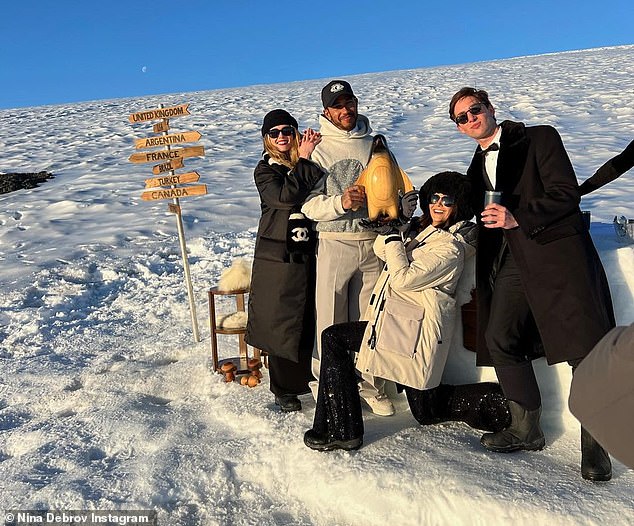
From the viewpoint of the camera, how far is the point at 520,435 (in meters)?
3.14

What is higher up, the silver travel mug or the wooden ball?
the silver travel mug

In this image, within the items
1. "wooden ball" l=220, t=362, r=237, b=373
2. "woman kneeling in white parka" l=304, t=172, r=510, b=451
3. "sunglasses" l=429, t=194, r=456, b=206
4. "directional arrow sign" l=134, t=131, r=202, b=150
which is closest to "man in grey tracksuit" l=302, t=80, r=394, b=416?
"woman kneeling in white parka" l=304, t=172, r=510, b=451

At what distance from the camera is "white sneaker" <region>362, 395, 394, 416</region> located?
3702 millimetres

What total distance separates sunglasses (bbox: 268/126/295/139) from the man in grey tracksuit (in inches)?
8.2

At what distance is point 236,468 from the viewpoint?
128 inches

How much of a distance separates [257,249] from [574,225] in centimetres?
185

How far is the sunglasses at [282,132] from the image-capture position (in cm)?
368

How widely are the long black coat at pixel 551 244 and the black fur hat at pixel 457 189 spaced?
0.26 m

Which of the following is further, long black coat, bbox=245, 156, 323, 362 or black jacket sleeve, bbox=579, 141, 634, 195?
long black coat, bbox=245, 156, 323, 362

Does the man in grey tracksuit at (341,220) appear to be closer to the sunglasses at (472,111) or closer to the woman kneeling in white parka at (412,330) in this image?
the woman kneeling in white parka at (412,330)

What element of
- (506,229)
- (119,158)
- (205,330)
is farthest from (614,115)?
(506,229)

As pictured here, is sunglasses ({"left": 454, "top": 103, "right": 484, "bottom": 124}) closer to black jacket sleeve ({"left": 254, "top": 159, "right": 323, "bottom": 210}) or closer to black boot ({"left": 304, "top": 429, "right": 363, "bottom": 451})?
black jacket sleeve ({"left": 254, "top": 159, "right": 323, "bottom": 210})

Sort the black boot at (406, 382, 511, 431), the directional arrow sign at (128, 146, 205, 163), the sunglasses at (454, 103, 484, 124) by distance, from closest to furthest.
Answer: the sunglasses at (454, 103, 484, 124) → the black boot at (406, 382, 511, 431) → the directional arrow sign at (128, 146, 205, 163)

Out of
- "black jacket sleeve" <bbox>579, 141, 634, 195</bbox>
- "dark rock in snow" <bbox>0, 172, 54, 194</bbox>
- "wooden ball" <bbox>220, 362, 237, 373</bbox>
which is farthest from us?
"dark rock in snow" <bbox>0, 172, 54, 194</bbox>
